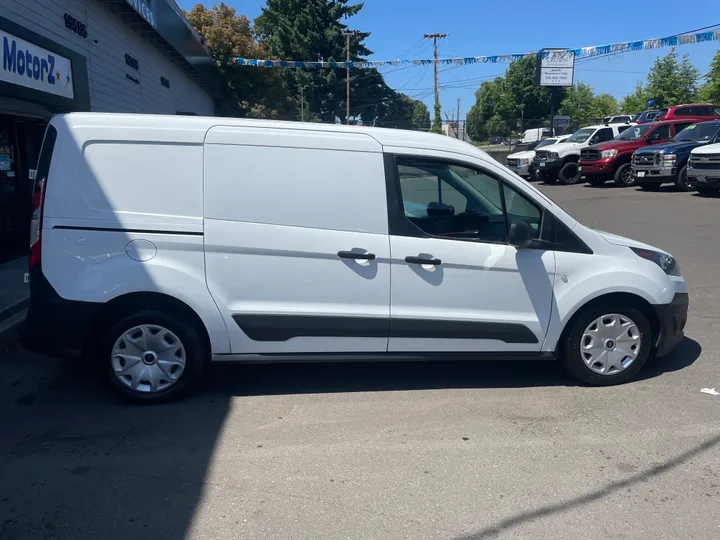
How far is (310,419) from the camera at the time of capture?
13.5 ft

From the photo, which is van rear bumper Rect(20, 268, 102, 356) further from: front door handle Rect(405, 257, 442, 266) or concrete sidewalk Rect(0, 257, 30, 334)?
front door handle Rect(405, 257, 442, 266)

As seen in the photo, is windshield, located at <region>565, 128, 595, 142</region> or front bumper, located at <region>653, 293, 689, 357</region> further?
windshield, located at <region>565, 128, 595, 142</region>

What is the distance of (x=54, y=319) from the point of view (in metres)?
4.18

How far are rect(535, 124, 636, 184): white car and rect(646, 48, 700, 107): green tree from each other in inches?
1058

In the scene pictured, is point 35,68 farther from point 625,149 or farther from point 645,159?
point 625,149

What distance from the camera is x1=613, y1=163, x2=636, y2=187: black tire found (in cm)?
2047

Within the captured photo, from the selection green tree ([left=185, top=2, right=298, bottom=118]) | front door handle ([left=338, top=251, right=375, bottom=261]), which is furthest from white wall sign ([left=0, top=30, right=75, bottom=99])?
green tree ([left=185, top=2, right=298, bottom=118])

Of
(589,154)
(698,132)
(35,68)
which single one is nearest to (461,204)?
(35,68)

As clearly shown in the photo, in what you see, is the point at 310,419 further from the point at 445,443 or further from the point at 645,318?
the point at 645,318

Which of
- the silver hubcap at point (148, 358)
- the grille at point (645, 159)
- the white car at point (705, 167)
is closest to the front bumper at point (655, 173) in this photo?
the grille at point (645, 159)

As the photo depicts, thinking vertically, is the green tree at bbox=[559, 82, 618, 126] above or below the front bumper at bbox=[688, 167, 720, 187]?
above

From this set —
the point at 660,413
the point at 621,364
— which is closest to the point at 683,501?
the point at 660,413

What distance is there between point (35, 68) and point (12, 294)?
381cm

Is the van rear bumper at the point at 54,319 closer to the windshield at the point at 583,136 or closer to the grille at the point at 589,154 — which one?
the grille at the point at 589,154
